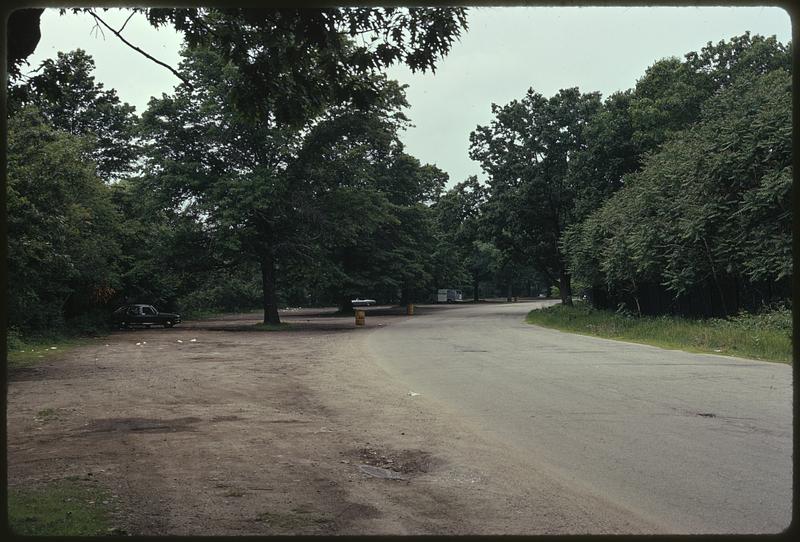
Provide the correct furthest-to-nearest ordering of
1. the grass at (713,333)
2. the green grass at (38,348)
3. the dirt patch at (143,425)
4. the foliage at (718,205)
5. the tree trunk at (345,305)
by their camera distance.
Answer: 1. the tree trunk at (345,305)
2. the foliage at (718,205)
3. the green grass at (38,348)
4. the grass at (713,333)
5. the dirt patch at (143,425)

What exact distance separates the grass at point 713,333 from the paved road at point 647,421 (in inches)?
51.7

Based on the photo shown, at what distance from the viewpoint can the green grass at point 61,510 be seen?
4441 mm

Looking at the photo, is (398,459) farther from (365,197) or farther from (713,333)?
(365,197)

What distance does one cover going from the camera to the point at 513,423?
831 centimetres

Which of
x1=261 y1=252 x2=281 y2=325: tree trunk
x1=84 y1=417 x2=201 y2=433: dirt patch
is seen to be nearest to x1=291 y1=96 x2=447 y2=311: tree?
x1=261 y1=252 x2=281 y2=325: tree trunk

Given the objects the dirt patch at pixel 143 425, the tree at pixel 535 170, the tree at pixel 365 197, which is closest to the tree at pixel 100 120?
the tree at pixel 365 197

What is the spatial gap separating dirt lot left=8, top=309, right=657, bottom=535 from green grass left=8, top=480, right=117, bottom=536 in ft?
0.47

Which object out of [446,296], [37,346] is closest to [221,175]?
[37,346]

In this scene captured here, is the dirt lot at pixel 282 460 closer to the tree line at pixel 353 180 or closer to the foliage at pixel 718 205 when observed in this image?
the tree line at pixel 353 180

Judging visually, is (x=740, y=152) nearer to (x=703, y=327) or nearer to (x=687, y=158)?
(x=687, y=158)

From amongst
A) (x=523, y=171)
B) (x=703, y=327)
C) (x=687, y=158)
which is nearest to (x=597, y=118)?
(x=523, y=171)

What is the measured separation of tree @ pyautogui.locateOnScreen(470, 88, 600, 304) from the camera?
41.8 m

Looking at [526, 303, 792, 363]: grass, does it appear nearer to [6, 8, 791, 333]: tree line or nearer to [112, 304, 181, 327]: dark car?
[6, 8, 791, 333]: tree line

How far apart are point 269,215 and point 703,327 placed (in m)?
20.4
